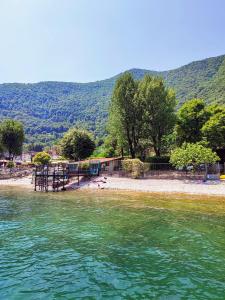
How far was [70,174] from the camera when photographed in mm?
51562

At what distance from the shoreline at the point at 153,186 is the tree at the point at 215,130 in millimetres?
12578

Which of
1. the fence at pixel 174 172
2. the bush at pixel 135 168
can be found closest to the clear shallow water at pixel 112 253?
the fence at pixel 174 172

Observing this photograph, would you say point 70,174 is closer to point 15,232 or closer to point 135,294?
point 15,232

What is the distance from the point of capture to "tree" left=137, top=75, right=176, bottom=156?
6156 cm

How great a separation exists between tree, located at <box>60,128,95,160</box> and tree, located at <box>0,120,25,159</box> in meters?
22.1

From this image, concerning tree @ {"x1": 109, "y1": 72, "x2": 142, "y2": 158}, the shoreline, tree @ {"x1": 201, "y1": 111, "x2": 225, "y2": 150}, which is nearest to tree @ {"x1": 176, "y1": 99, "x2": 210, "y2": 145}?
tree @ {"x1": 201, "y1": 111, "x2": 225, "y2": 150}

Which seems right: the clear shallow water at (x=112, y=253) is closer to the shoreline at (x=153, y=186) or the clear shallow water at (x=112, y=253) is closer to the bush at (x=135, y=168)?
the shoreline at (x=153, y=186)

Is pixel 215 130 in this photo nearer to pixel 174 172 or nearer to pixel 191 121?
pixel 191 121

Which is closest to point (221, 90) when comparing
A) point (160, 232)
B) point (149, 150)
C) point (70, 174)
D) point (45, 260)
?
point (149, 150)

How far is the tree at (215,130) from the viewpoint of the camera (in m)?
55.0

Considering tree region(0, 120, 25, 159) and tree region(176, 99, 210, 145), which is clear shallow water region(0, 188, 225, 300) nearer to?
tree region(176, 99, 210, 145)

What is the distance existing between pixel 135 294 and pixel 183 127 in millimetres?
52277

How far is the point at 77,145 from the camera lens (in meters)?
72.1

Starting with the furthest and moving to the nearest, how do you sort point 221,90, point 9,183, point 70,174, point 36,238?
point 221,90
point 9,183
point 70,174
point 36,238
